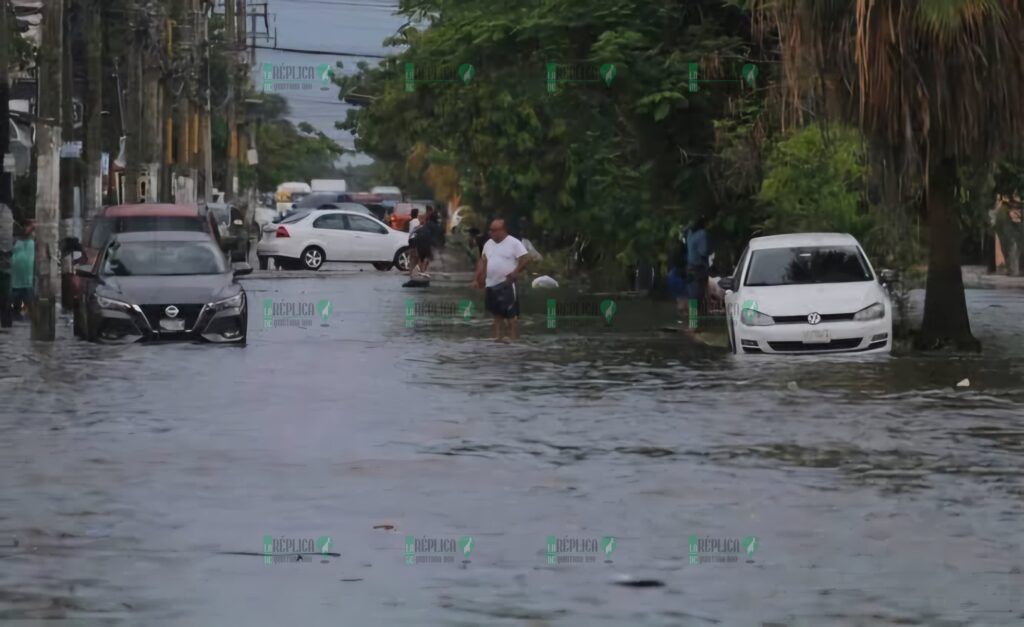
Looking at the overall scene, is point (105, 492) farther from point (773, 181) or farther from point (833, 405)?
point (773, 181)

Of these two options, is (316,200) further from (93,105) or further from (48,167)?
(48,167)

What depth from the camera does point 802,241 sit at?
2548cm

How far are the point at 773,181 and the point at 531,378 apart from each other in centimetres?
838

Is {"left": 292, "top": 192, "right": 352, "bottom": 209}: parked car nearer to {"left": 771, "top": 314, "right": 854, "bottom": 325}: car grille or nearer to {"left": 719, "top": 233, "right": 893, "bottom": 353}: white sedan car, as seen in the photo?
{"left": 719, "top": 233, "right": 893, "bottom": 353}: white sedan car

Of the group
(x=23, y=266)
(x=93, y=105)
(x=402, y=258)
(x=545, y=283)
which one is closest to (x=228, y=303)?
(x=23, y=266)

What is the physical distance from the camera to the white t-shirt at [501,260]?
27969mm

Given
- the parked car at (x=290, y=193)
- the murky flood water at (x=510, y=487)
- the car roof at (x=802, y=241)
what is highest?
the parked car at (x=290, y=193)

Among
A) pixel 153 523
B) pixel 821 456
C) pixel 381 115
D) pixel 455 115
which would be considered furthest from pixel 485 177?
pixel 153 523

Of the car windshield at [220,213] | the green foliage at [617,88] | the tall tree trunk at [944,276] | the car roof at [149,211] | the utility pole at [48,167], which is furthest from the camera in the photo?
the car windshield at [220,213]

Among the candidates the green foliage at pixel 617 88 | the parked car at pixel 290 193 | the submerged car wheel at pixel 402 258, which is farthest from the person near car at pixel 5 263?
the parked car at pixel 290 193

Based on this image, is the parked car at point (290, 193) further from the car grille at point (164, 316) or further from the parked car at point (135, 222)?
the car grille at point (164, 316)

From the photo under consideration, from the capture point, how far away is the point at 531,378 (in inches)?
894

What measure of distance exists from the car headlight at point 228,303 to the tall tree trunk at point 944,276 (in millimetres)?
8602

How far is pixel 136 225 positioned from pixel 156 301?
22.1 ft
